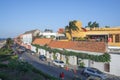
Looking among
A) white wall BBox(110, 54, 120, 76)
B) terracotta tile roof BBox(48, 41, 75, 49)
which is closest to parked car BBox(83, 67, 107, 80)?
white wall BBox(110, 54, 120, 76)

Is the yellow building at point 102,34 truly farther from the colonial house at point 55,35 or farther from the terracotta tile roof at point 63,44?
the colonial house at point 55,35

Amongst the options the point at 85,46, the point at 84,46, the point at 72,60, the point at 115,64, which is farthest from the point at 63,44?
the point at 115,64

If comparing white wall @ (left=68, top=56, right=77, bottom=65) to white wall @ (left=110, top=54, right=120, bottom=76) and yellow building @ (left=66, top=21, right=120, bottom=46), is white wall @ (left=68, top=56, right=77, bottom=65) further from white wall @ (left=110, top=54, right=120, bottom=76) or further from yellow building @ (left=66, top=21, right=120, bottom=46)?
white wall @ (left=110, top=54, right=120, bottom=76)

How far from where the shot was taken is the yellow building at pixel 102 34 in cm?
5469

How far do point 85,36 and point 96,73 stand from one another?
1202 inches

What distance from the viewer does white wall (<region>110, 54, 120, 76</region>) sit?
137 feet

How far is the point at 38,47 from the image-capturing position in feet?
284

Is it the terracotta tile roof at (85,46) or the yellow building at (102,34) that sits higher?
the yellow building at (102,34)

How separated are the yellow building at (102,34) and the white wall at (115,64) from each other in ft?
27.1

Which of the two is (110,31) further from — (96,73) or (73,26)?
(96,73)

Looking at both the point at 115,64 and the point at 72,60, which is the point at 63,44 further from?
the point at 115,64

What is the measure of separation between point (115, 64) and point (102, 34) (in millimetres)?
22768

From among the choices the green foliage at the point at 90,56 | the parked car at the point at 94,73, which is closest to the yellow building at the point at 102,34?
the green foliage at the point at 90,56

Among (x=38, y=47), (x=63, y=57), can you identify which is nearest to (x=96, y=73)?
(x=63, y=57)
